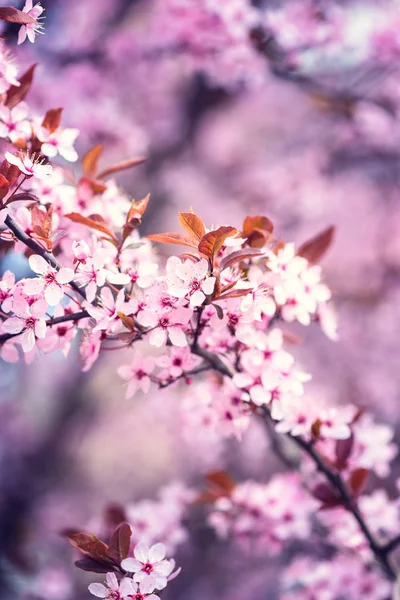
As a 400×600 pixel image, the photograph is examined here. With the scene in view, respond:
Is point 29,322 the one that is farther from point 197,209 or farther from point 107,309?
point 197,209

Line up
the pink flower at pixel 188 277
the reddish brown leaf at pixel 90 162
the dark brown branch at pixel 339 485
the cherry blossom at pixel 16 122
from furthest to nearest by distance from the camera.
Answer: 1. the reddish brown leaf at pixel 90 162
2. the cherry blossom at pixel 16 122
3. the dark brown branch at pixel 339 485
4. the pink flower at pixel 188 277

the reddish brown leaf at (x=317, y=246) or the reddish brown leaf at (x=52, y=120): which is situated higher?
the reddish brown leaf at (x=52, y=120)

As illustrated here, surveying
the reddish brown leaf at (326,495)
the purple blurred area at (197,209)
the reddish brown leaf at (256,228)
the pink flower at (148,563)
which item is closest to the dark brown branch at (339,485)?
the reddish brown leaf at (326,495)

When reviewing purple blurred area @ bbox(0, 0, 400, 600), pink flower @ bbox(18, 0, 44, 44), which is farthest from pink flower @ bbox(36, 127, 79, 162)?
purple blurred area @ bbox(0, 0, 400, 600)

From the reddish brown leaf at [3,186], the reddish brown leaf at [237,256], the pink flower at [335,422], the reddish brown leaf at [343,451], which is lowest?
the reddish brown leaf at [343,451]

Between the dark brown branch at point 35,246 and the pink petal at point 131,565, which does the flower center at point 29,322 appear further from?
the pink petal at point 131,565

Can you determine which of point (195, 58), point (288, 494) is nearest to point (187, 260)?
point (288, 494)
